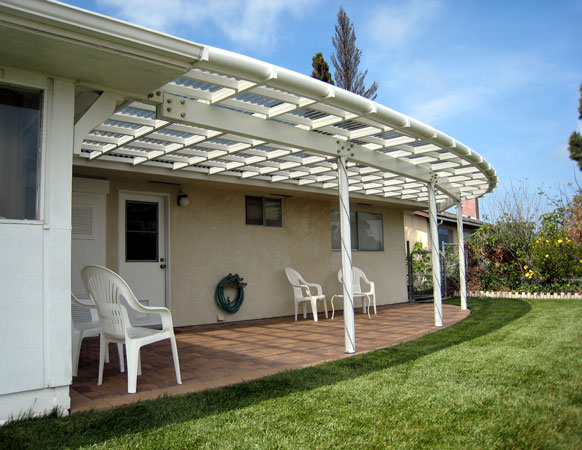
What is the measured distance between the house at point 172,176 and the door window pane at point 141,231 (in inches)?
0.9

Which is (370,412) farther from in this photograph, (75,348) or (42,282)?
Answer: (75,348)

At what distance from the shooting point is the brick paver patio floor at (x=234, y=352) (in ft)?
13.0

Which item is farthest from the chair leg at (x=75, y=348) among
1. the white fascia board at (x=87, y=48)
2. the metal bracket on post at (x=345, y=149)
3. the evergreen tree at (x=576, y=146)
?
the evergreen tree at (x=576, y=146)

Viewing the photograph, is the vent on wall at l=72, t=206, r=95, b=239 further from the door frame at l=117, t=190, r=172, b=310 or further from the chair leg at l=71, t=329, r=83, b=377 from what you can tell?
the chair leg at l=71, t=329, r=83, b=377

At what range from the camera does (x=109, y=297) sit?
4031mm

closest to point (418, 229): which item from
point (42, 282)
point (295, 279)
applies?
point (295, 279)

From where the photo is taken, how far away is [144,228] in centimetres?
738

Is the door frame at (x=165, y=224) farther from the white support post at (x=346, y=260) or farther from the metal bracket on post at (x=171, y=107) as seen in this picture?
the metal bracket on post at (x=171, y=107)

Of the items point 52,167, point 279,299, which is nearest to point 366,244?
point 279,299

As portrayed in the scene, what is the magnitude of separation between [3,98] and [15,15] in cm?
76

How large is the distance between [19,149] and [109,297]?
138 cm

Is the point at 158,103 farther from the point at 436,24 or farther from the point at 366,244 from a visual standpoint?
the point at 436,24

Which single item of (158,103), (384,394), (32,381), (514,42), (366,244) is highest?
(514,42)

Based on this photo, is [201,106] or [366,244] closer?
[201,106]
